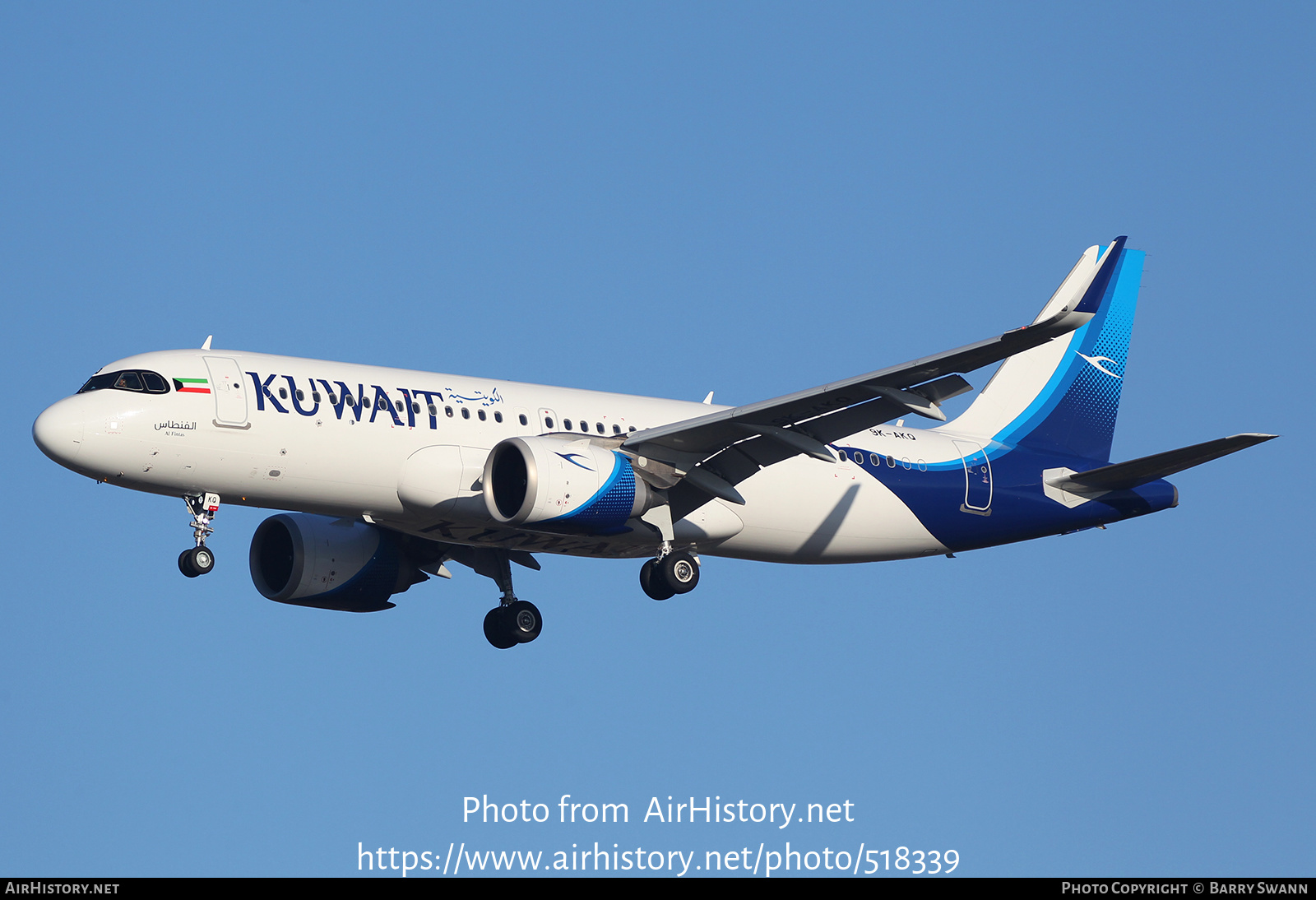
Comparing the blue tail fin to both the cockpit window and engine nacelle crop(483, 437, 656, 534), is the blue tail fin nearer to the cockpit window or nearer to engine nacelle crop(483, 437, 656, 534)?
engine nacelle crop(483, 437, 656, 534)

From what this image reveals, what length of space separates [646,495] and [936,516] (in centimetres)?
822

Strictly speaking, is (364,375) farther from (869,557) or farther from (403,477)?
(869,557)

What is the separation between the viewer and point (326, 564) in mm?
38344

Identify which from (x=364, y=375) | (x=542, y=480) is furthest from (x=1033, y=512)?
(x=364, y=375)

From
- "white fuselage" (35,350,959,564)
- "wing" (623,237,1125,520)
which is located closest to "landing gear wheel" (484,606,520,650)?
"white fuselage" (35,350,959,564)

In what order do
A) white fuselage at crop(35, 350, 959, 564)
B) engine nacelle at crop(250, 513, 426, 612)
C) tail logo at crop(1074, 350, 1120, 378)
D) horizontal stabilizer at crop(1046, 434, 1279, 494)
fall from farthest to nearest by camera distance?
tail logo at crop(1074, 350, 1120, 378)
engine nacelle at crop(250, 513, 426, 612)
horizontal stabilizer at crop(1046, 434, 1279, 494)
white fuselage at crop(35, 350, 959, 564)

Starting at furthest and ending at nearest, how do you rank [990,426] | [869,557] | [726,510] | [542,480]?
[990,426]
[869,557]
[726,510]
[542,480]

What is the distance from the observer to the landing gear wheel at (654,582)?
35.4 meters

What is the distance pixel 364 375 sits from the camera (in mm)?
33844

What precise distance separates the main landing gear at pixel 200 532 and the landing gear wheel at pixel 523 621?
8.62 meters

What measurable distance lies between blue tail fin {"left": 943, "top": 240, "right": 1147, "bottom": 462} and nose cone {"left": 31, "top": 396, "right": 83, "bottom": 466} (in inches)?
810

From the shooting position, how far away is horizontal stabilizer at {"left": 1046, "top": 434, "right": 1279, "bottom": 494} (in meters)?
34.4

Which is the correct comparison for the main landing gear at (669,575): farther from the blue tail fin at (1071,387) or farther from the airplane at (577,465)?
the blue tail fin at (1071,387)
